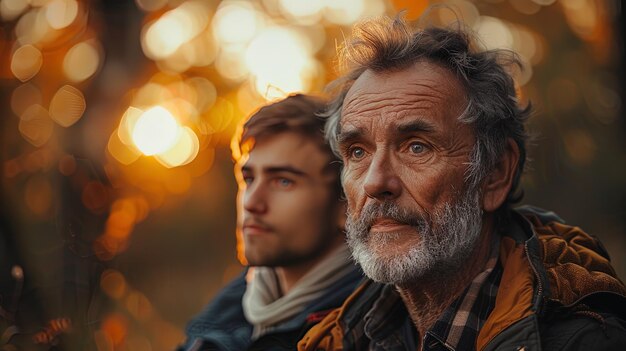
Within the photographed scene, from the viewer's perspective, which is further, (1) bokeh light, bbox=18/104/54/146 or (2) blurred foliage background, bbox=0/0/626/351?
(1) bokeh light, bbox=18/104/54/146

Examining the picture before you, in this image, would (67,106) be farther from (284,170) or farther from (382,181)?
(382,181)

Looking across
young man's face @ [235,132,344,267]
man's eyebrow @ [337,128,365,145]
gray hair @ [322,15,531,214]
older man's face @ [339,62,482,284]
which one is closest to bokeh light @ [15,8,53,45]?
young man's face @ [235,132,344,267]

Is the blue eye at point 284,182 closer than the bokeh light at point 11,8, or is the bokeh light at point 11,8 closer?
the blue eye at point 284,182

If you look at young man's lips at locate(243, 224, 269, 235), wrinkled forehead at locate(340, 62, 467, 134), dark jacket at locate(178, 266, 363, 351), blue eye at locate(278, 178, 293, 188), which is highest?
wrinkled forehead at locate(340, 62, 467, 134)

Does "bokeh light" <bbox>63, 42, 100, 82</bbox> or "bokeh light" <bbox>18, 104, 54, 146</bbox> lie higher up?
"bokeh light" <bbox>63, 42, 100, 82</bbox>

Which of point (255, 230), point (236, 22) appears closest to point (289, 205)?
point (255, 230)

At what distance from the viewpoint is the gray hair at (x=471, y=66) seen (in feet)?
8.75

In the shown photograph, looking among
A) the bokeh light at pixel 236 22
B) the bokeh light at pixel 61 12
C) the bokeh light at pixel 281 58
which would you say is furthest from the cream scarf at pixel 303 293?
the bokeh light at pixel 236 22

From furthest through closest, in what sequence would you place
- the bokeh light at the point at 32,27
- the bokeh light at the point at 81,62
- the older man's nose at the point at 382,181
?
1. the bokeh light at the point at 81,62
2. the bokeh light at the point at 32,27
3. the older man's nose at the point at 382,181

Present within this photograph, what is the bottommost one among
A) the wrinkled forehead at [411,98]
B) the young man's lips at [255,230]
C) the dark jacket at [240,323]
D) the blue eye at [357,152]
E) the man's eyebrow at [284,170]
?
the dark jacket at [240,323]

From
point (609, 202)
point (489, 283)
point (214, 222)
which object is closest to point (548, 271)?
point (489, 283)

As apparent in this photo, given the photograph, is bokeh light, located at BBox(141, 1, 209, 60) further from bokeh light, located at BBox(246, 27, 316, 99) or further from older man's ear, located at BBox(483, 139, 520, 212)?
older man's ear, located at BBox(483, 139, 520, 212)

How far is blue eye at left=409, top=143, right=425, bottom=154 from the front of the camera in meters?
2.60

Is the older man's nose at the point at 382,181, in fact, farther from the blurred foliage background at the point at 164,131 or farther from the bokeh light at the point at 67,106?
the bokeh light at the point at 67,106
